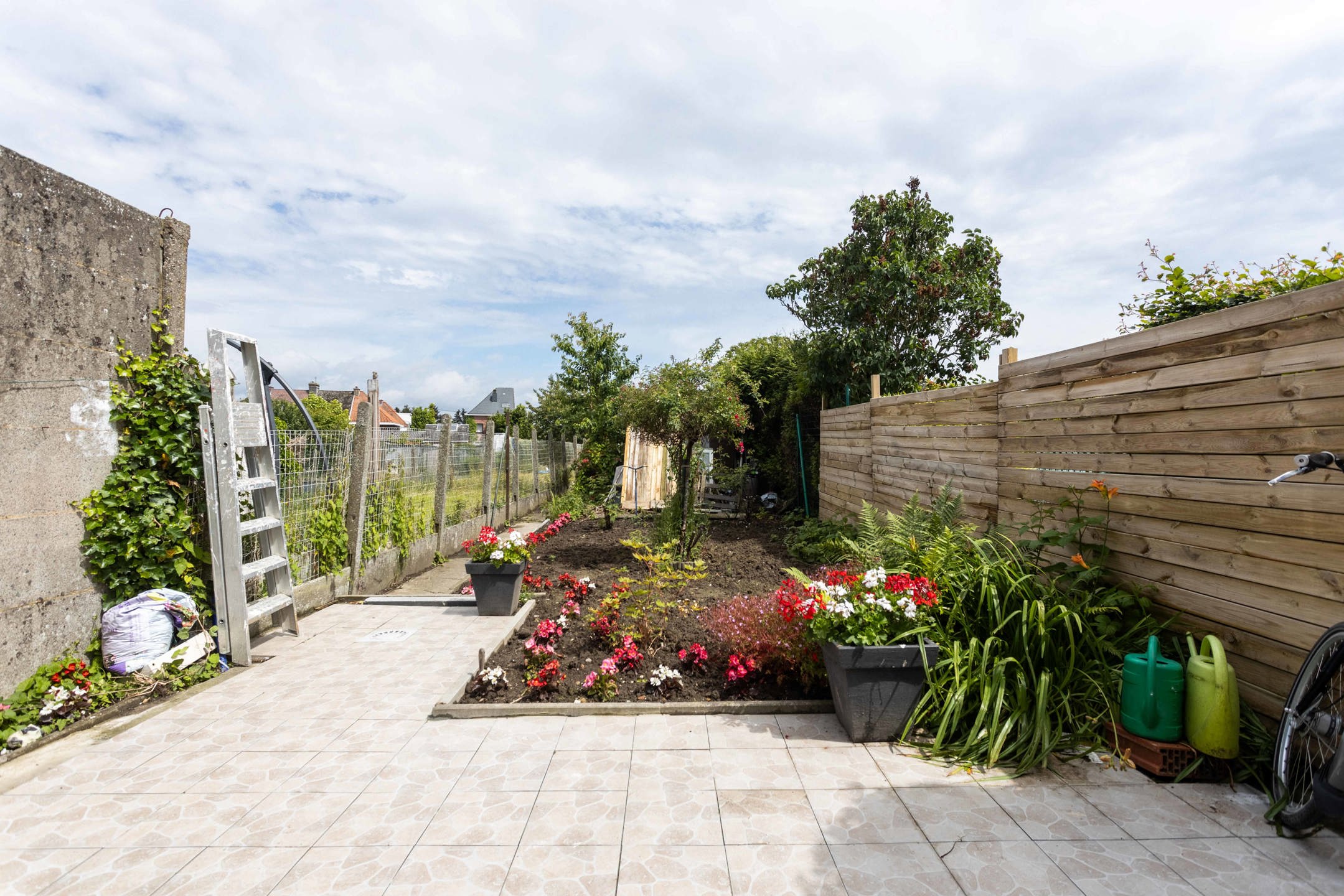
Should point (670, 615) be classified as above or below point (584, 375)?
below

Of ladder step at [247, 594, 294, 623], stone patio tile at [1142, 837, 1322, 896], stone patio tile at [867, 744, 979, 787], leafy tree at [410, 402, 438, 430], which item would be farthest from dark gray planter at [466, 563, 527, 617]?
leafy tree at [410, 402, 438, 430]

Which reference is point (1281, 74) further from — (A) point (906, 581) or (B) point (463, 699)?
(B) point (463, 699)

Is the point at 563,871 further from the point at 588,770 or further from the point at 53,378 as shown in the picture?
the point at 53,378

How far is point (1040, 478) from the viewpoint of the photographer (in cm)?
374

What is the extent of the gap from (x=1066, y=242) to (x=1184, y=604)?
4309mm

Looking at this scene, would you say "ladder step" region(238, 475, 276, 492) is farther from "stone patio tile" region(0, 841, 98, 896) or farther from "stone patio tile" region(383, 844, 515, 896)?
"stone patio tile" region(383, 844, 515, 896)

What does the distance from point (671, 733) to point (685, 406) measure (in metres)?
4.84

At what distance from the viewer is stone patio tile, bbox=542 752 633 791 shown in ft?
8.18

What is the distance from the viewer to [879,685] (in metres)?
2.90

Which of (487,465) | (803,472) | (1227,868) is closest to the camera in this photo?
(1227,868)

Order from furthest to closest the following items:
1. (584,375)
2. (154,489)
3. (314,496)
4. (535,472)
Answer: (584,375) < (535,472) < (314,496) < (154,489)

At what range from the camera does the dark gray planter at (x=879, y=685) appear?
9.43 ft

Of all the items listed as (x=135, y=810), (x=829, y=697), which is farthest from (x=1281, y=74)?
(x=135, y=810)

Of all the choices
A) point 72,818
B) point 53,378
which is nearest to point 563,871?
point 72,818
